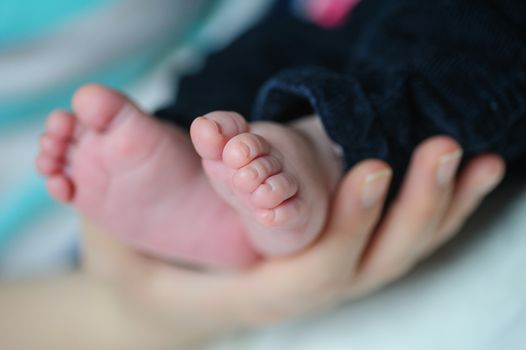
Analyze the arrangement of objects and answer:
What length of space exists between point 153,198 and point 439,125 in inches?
7.5

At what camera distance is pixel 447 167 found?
1.26ft

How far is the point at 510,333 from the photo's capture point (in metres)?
0.38

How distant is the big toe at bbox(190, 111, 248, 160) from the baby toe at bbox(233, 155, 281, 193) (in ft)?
0.06

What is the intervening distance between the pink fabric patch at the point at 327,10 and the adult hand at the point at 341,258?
1.02ft

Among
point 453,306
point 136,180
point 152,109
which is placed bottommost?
point 453,306

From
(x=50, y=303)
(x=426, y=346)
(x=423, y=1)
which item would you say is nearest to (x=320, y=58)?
(x=423, y=1)

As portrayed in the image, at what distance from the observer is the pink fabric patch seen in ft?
2.22

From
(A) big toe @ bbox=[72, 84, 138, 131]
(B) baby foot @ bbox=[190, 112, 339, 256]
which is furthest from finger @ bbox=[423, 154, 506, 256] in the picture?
(A) big toe @ bbox=[72, 84, 138, 131]

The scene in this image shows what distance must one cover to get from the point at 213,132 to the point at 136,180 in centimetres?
11

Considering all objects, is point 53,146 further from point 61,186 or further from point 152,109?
point 152,109

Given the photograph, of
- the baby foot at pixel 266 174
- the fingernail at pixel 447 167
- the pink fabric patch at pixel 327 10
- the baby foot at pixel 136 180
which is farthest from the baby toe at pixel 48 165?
the pink fabric patch at pixel 327 10

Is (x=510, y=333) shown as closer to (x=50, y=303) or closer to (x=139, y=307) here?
(x=139, y=307)

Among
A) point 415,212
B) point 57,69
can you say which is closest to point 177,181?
point 415,212

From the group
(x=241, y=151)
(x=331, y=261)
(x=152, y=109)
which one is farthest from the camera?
(x=152, y=109)
